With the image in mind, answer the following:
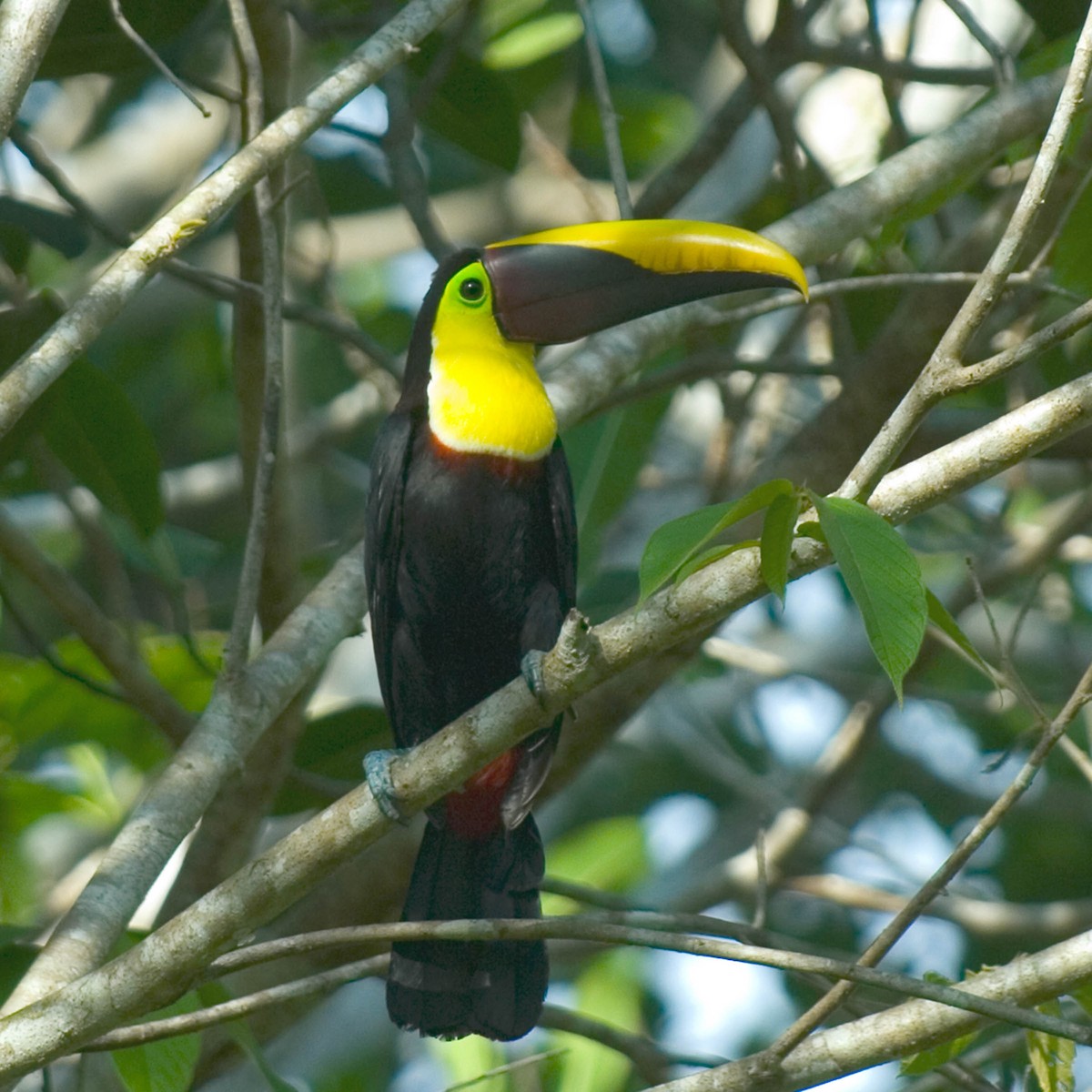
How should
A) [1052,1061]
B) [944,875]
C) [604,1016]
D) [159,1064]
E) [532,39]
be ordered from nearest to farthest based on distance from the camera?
[944,875], [1052,1061], [159,1064], [604,1016], [532,39]

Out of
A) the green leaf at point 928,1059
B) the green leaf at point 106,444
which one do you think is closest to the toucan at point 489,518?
the green leaf at point 106,444

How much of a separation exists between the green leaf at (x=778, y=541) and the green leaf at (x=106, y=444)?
87.5 inches

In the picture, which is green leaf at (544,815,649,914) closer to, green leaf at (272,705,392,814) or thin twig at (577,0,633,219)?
green leaf at (272,705,392,814)

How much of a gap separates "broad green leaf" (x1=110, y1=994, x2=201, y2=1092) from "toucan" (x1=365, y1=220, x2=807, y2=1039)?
2.52ft

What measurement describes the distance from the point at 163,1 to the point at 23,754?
7.20ft

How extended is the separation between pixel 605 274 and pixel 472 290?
0.34 metres

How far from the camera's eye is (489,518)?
141 inches

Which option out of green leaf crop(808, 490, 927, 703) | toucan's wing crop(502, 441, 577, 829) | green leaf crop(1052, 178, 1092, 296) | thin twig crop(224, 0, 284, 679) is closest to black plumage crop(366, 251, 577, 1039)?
toucan's wing crop(502, 441, 577, 829)

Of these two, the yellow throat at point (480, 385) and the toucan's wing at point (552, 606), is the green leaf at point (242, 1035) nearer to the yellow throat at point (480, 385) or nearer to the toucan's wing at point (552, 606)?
the toucan's wing at point (552, 606)

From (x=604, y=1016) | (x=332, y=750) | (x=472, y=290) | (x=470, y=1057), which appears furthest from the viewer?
(x=604, y=1016)

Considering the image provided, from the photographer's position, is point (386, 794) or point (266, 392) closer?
point (386, 794)

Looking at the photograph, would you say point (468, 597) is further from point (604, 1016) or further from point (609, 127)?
point (604, 1016)

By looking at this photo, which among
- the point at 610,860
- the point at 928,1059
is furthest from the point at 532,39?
the point at 928,1059

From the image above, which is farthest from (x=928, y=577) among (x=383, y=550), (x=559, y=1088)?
(x=383, y=550)
